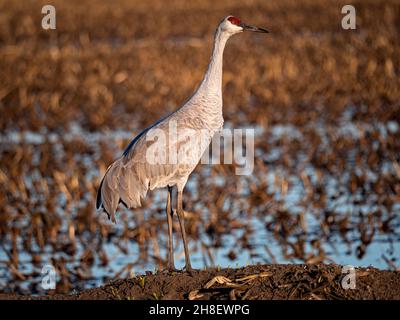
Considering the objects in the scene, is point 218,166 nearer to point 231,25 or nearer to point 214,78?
point 231,25

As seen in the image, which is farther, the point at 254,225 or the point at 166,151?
the point at 254,225

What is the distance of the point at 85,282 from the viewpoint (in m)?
7.79

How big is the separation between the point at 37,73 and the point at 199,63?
373 centimetres

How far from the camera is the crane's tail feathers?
257 inches

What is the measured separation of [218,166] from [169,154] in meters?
4.81

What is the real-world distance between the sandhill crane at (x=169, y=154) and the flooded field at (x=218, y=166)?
132 centimetres

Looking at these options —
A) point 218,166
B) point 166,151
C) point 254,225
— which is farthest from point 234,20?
point 218,166

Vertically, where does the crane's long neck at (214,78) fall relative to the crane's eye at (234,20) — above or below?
below

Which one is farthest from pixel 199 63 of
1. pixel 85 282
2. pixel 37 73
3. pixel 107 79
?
Result: pixel 85 282

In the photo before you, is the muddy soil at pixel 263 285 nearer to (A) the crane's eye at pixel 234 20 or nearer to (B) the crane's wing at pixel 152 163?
(B) the crane's wing at pixel 152 163

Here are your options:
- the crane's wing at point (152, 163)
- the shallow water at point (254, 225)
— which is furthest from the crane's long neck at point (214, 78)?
the shallow water at point (254, 225)

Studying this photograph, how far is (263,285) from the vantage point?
5.50 metres

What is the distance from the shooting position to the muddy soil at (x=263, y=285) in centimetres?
535

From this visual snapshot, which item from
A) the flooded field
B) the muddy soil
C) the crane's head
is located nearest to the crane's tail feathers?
the muddy soil
